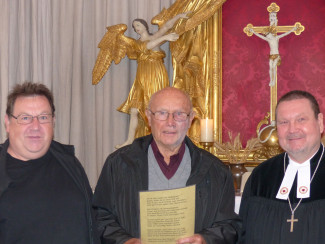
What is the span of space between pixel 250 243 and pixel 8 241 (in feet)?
4.21

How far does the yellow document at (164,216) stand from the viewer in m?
2.49

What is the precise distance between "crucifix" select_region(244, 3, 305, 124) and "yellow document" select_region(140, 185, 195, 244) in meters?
2.94

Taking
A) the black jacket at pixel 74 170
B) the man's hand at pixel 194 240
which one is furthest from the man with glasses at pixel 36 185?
the man's hand at pixel 194 240

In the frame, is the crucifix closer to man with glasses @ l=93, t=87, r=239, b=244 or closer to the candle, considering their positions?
the candle

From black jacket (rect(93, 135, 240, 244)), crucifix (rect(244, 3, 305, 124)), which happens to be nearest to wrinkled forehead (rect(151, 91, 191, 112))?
black jacket (rect(93, 135, 240, 244))

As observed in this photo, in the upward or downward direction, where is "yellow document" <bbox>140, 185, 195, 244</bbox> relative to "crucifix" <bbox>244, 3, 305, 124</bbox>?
downward

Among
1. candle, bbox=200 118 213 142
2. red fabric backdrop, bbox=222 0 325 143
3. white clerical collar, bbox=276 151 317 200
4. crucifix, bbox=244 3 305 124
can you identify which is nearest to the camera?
white clerical collar, bbox=276 151 317 200

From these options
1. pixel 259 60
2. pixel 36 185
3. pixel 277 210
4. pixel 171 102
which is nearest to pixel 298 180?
pixel 277 210

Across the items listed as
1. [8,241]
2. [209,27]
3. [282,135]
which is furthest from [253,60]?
[8,241]

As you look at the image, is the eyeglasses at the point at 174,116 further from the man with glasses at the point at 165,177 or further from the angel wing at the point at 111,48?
the angel wing at the point at 111,48

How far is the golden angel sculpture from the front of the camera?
16.8ft

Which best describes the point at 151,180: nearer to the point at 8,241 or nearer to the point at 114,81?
the point at 8,241

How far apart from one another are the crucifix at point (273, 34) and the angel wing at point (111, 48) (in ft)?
4.23

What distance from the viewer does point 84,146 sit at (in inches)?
228
